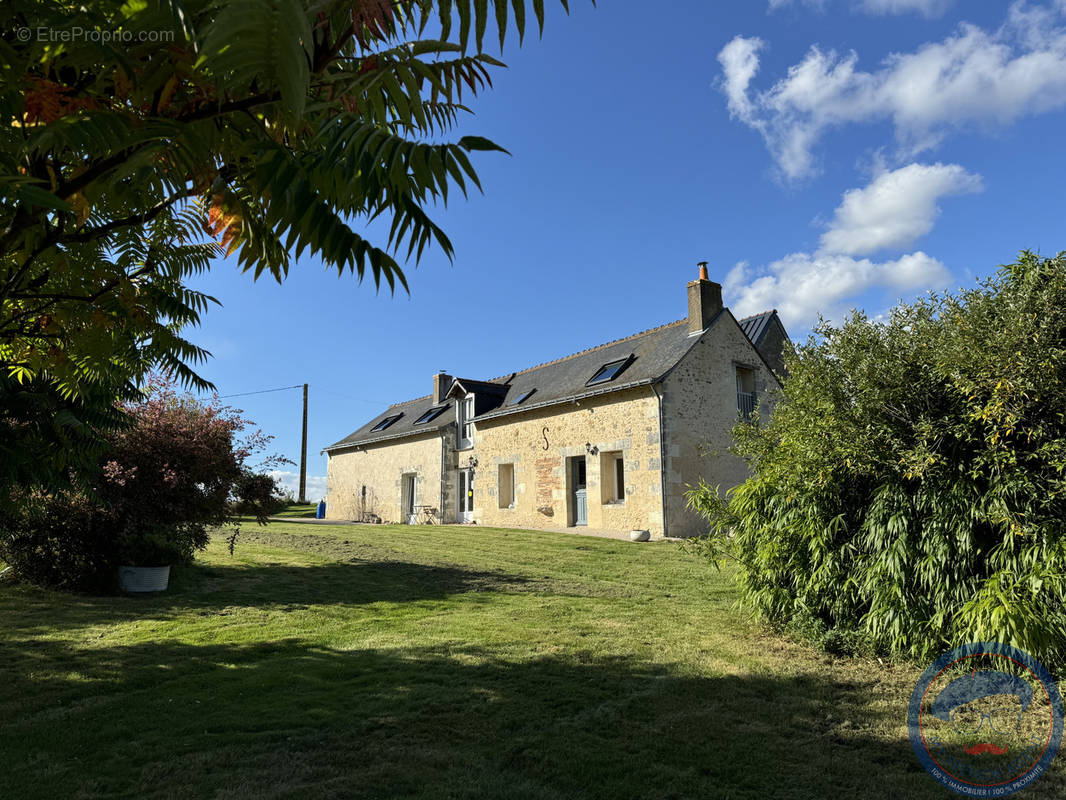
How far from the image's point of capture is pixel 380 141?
6.31ft

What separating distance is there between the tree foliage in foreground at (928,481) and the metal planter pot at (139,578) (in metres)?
7.45

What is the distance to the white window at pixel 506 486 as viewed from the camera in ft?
71.6

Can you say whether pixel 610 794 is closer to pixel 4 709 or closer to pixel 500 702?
pixel 500 702

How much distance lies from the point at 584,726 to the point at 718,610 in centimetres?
393

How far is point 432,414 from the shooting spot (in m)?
26.4

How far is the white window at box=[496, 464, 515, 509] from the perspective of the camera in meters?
21.8

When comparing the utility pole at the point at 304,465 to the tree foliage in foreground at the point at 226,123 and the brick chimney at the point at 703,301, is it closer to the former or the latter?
the brick chimney at the point at 703,301

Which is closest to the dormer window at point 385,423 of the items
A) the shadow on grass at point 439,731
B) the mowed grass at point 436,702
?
the mowed grass at point 436,702

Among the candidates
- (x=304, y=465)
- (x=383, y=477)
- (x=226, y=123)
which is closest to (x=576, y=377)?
(x=383, y=477)

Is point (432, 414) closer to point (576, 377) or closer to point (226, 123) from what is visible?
point (576, 377)

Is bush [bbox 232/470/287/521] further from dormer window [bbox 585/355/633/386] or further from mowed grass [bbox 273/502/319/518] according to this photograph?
mowed grass [bbox 273/502/319/518]

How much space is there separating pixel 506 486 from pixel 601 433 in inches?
201

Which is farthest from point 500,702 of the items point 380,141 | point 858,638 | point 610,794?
point 380,141

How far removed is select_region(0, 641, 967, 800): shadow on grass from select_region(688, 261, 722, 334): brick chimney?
46.4 feet
